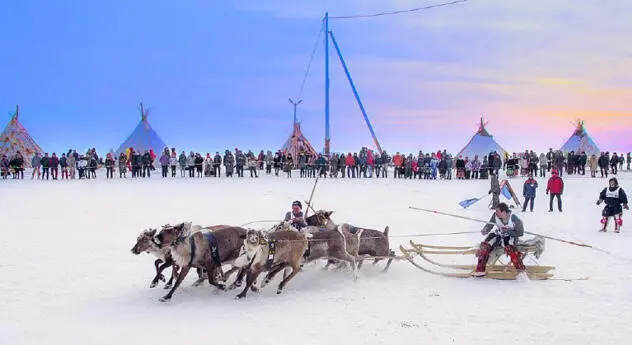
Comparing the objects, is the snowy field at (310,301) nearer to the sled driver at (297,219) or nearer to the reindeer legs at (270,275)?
the reindeer legs at (270,275)

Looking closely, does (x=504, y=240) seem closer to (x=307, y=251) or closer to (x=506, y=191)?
(x=307, y=251)

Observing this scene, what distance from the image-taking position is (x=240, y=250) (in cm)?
789

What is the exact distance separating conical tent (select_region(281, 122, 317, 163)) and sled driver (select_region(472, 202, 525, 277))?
94.6 feet

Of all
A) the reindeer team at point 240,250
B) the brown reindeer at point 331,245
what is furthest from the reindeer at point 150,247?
the brown reindeer at point 331,245

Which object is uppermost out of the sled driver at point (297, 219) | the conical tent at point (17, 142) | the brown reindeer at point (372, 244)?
the conical tent at point (17, 142)

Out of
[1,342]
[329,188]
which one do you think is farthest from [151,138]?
[1,342]

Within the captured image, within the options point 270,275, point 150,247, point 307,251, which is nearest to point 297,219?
point 307,251

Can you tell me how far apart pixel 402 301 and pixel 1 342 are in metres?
4.41

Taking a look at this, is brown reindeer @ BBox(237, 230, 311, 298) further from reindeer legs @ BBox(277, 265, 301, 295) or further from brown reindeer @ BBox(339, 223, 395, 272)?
brown reindeer @ BBox(339, 223, 395, 272)

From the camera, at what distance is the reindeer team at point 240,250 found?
7637 mm

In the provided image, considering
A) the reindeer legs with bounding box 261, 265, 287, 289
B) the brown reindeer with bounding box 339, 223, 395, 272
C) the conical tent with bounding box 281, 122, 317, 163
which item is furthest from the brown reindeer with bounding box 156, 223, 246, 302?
the conical tent with bounding box 281, 122, 317, 163

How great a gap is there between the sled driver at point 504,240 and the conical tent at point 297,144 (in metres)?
28.8

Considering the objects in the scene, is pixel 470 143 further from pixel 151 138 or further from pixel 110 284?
pixel 110 284

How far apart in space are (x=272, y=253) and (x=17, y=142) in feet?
106
